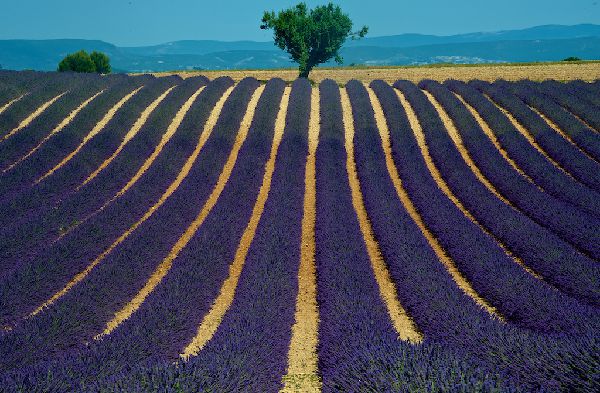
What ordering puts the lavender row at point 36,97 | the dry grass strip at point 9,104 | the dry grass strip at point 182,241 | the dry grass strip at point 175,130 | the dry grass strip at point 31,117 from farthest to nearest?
the dry grass strip at point 9,104 → the lavender row at point 36,97 → the dry grass strip at point 31,117 → the dry grass strip at point 175,130 → the dry grass strip at point 182,241

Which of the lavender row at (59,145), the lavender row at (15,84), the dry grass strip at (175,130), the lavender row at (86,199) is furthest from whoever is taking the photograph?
the lavender row at (15,84)

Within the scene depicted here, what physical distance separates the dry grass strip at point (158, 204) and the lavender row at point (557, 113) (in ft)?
47.3

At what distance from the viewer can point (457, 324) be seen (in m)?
7.41

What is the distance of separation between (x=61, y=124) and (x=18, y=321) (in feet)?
49.1

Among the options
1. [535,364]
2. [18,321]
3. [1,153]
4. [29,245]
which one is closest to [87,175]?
[1,153]

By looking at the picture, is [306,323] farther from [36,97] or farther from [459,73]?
[459,73]

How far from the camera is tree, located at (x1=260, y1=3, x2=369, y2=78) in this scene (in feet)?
118

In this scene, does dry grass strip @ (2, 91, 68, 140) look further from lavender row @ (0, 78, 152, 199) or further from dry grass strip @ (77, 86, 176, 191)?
dry grass strip @ (77, 86, 176, 191)

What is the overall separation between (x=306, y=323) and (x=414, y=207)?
6.90m

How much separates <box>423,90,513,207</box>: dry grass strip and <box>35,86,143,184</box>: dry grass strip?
14.1 meters

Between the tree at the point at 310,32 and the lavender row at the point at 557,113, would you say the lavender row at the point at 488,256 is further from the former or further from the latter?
the tree at the point at 310,32

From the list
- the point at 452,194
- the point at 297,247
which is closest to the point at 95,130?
the point at 297,247

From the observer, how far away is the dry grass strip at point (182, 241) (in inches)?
337

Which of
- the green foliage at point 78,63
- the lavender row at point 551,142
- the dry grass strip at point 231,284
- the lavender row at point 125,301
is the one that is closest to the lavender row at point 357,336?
the dry grass strip at point 231,284
